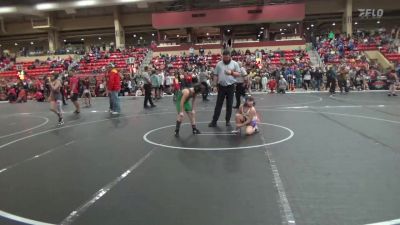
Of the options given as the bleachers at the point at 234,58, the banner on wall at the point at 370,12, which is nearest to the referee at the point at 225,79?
the bleachers at the point at 234,58

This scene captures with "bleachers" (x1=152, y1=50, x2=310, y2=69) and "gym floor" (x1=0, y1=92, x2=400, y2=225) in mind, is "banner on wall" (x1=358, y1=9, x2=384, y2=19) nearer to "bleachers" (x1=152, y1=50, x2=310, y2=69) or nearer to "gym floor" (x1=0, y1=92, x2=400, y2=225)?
"bleachers" (x1=152, y1=50, x2=310, y2=69)

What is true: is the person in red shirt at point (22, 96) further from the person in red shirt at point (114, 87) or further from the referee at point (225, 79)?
the referee at point (225, 79)

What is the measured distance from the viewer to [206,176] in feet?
16.7

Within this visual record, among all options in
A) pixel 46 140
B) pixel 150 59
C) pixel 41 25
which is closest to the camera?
pixel 46 140

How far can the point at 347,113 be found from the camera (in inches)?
439

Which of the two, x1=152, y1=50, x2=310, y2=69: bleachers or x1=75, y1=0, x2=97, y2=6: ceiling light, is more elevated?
x1=75, y1=0, x2=97, y2=6: ceiling light

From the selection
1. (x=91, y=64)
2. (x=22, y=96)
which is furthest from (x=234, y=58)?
(x=22, y=96)

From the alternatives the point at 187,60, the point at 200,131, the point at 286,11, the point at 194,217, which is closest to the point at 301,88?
the point at 187,60

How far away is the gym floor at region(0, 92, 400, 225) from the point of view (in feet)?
12.6

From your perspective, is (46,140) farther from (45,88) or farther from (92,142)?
(45,88)

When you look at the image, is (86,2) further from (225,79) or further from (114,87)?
(225,79)

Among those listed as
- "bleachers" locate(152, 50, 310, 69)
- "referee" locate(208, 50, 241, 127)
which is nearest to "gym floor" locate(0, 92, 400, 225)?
"referee" locate(208, 50, 241, 127)

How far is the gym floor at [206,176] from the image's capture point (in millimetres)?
3836

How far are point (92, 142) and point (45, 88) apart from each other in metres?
18.4
